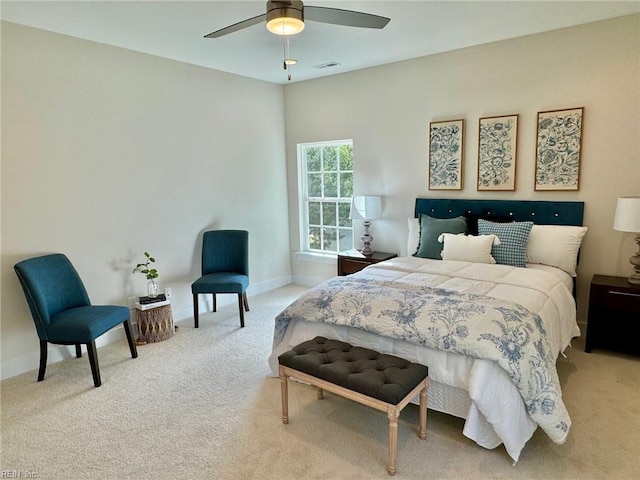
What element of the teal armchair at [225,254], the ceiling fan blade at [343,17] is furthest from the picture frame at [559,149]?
the teal armchair at [225,254]

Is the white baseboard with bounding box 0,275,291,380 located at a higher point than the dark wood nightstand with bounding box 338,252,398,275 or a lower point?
lower

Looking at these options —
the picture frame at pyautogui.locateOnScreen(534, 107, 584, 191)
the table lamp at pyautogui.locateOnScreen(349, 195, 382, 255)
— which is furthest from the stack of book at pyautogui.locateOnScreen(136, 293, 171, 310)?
the picture frame at pyautogui.locateOnScreen(534, 107, 584, 191)

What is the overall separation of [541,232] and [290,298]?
286 centimetres

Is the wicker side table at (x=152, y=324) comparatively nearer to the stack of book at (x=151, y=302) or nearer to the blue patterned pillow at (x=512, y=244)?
the stack of book at (x=151, y=302)

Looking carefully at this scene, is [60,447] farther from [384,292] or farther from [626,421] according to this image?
[626,421]

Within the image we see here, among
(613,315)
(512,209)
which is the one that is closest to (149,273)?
(512,209)

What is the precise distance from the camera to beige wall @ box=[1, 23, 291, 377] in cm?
322

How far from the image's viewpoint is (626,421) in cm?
247

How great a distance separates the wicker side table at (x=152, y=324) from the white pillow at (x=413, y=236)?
2.52 m

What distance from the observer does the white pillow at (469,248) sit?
3.58 meters

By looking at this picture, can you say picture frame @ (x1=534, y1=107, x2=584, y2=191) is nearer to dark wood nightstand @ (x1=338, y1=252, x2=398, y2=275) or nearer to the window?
dark wood nightstand @ (x1=338, y1=252, x2=398, y2=275)

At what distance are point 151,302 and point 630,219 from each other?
4.09 meters

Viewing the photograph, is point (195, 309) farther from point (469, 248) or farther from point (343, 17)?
point (343, 17)

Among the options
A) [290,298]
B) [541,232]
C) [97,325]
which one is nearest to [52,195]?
[97,325]
